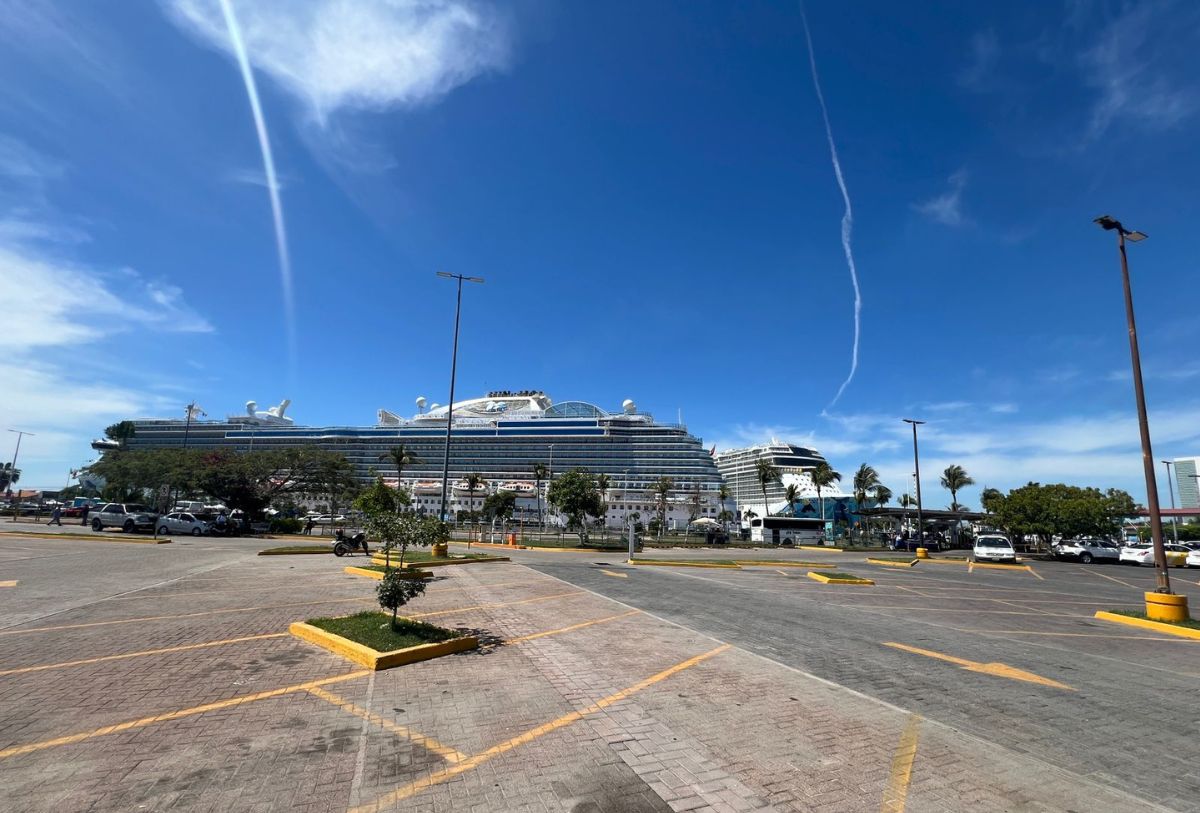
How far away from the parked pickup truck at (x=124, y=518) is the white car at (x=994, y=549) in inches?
1833

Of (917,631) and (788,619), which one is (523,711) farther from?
(917,631)

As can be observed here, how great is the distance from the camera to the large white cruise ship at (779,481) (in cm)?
9300

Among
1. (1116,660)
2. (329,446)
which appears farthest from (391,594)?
(329,446)

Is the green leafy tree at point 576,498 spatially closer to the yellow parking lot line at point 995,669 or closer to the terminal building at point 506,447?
the yellow parking lot line at point 995,669

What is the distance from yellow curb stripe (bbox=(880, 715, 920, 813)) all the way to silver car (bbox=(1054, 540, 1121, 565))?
40.7 metres

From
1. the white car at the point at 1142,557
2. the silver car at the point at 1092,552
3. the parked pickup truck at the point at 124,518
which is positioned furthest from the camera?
the silver car at the point at 1092,552

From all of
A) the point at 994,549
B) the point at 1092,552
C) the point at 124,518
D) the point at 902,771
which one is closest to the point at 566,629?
the point at 902,771

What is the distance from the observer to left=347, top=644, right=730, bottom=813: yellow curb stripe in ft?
11.6

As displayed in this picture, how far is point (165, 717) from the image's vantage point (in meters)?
4.77

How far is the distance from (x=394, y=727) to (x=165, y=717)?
1913mm

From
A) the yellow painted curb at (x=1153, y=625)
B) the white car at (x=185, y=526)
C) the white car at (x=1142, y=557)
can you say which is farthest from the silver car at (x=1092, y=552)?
the white car at (x=185, y=526)

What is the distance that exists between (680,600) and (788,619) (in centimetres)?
279

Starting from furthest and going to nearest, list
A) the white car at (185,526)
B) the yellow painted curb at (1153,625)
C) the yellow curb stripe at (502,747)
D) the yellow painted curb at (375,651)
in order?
the white car at (185,526) < the yellow painted curb at (1153,625) < the yellow painted curb at (375,651) < the yellow curb stripe at (502,747)

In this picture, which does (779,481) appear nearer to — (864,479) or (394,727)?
(864,479)
